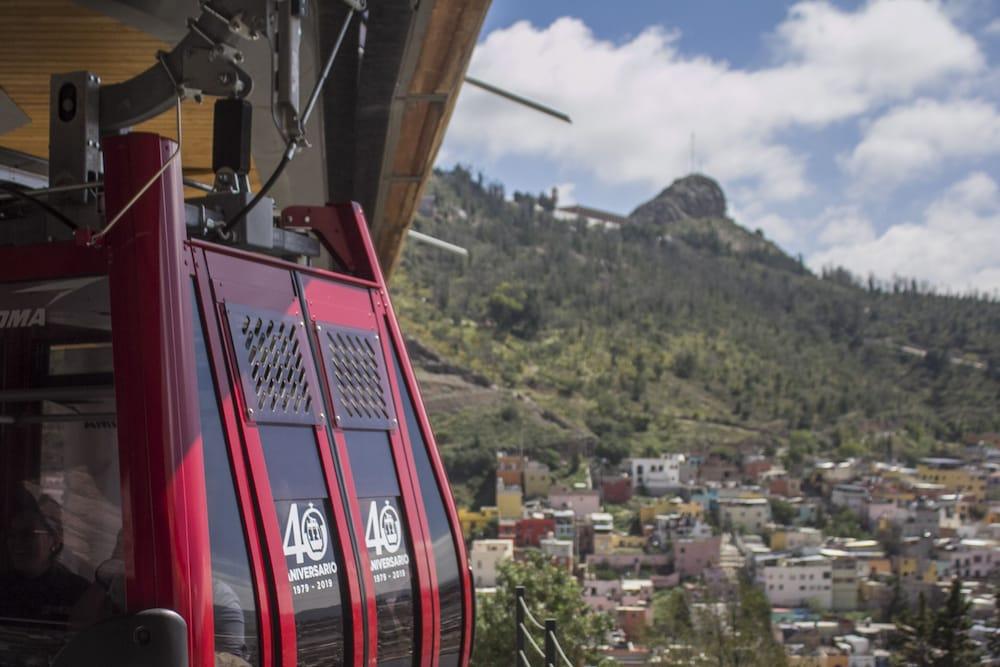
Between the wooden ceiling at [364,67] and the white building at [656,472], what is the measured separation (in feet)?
242

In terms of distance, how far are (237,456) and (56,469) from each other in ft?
1.20

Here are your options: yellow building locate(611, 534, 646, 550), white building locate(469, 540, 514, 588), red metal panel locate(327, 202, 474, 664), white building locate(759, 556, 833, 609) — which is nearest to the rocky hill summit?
yellow building locate(611, 534, 646, 550)

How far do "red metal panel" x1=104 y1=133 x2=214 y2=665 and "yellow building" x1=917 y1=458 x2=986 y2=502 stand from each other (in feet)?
276

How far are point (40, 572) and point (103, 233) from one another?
0.68 metres

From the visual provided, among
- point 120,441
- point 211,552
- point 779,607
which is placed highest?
point 120,441

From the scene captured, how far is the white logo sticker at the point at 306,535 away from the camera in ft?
8.59

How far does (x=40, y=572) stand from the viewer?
2.48 metres

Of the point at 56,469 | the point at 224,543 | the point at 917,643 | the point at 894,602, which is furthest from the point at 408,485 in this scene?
the point at 894,602

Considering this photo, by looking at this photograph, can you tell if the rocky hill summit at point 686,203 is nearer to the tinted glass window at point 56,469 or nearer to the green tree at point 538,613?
the green tree at point 538,613

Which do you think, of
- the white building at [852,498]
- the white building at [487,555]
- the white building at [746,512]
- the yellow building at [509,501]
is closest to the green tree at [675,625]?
the white building at [487,555]

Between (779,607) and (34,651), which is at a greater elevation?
(34,651)

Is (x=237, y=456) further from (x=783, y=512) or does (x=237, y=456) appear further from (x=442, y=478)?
(x=783, y=512)

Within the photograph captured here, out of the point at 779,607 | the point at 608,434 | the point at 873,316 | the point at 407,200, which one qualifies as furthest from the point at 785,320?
the point at 407,200

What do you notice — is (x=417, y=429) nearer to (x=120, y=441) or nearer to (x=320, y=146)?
(x=120, y=441)
